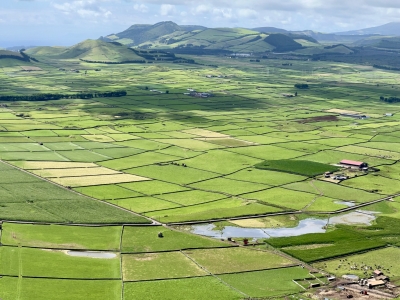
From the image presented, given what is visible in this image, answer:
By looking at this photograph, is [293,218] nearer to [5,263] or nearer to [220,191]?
[220,191]

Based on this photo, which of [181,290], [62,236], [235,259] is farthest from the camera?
[62,236]

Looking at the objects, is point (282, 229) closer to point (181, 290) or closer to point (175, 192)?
point (175, 192)

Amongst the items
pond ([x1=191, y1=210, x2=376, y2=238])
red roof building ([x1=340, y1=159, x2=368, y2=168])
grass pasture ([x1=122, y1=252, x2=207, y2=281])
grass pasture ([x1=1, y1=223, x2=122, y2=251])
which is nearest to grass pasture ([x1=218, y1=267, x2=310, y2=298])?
grass pasture ([x1=122, y1=252, x2=207, y2=281])

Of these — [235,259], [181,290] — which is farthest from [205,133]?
[181,290]

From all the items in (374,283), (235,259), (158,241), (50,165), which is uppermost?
(50,165)

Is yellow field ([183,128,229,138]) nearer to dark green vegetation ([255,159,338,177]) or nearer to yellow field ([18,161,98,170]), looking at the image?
dark green vegetation ([255,159,338,177])

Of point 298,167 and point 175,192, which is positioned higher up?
point 298,167
